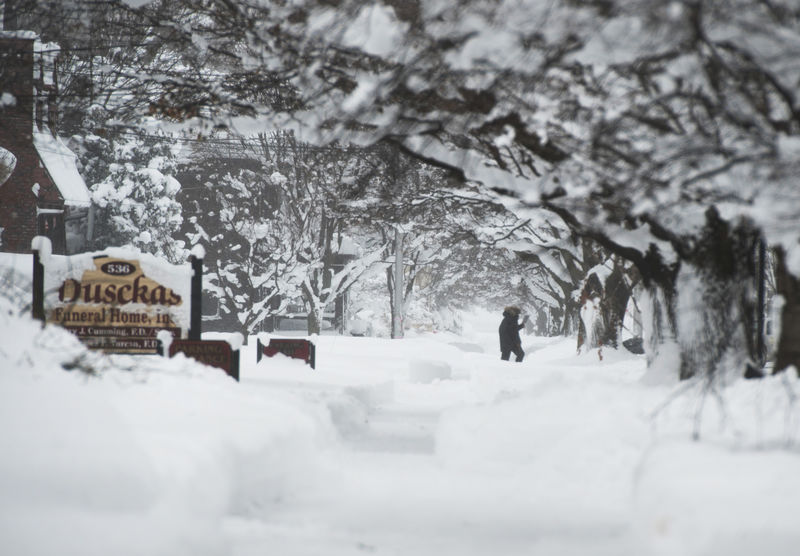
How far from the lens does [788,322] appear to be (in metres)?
7.72

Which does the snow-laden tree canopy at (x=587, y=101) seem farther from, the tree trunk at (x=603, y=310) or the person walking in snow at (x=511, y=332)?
the person walking in snow at (x=511, y=332)

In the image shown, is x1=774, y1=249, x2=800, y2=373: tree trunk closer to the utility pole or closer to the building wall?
the utility pole

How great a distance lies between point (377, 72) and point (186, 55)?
3.31m

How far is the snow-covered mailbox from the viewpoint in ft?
35.8

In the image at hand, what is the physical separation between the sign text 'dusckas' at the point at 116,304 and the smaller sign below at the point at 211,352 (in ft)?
0.86

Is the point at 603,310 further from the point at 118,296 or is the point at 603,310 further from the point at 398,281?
the point at 118,296

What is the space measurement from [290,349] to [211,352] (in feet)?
12.7

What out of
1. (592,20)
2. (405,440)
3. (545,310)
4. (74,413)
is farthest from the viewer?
(545,310)

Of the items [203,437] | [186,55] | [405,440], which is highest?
[186,55]

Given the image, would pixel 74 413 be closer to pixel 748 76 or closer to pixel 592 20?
pixel 592 20

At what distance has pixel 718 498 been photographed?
4.56 metres

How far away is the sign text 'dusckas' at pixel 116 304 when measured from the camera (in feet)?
35.9

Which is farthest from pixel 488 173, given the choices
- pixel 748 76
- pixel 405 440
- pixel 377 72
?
pixel 748 76

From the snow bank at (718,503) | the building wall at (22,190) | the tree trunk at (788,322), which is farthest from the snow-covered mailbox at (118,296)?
the building wall at (22,190)
